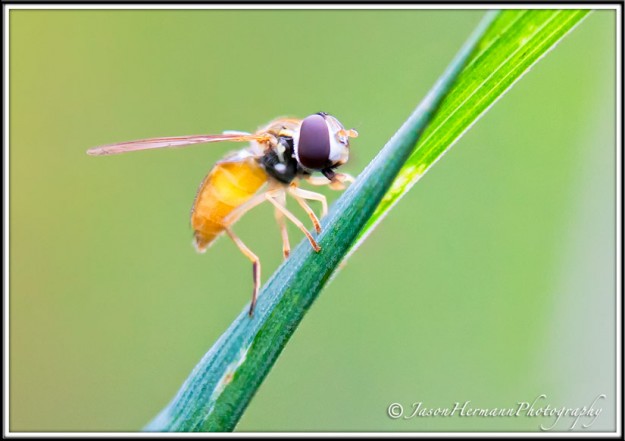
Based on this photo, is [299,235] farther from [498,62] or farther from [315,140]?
[498,62]

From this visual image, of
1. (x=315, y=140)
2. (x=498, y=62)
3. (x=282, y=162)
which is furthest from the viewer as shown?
(x=282, y=162)

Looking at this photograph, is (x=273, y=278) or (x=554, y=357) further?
(x=554, y=357)

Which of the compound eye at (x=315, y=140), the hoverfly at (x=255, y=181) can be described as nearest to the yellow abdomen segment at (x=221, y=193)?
the hoverfly at (x=255, y=181)

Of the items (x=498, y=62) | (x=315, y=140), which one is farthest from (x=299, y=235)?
(x=498, y=62)

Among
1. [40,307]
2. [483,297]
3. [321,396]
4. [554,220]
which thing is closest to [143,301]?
[40,307]

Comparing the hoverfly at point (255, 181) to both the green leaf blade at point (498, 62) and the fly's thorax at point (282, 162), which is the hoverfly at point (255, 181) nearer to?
the fly's thorax at point (282, 162)

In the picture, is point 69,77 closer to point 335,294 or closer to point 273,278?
point 335,294
